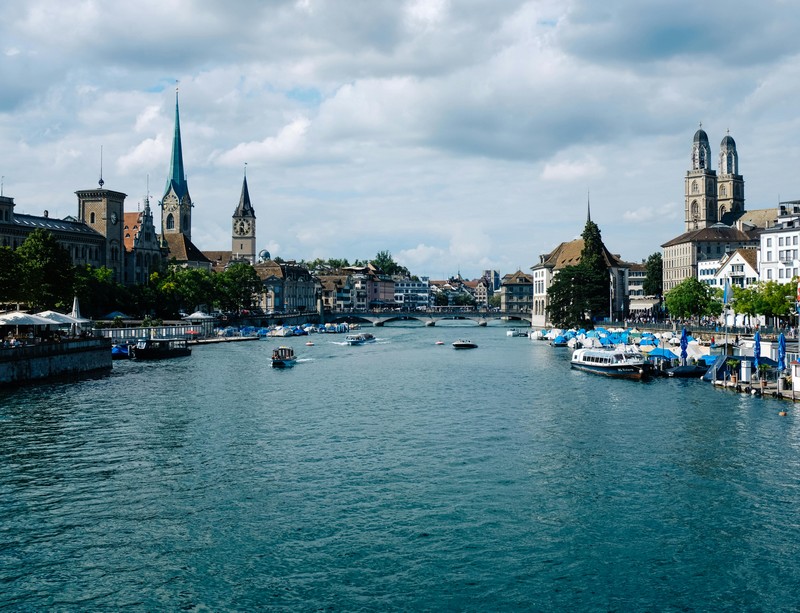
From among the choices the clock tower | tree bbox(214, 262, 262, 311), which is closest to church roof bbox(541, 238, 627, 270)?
tree bbox(214, 262, 262, 311)

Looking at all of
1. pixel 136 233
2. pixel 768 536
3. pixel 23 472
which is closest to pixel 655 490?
pixel 768 536

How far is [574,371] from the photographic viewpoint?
76.6 metres

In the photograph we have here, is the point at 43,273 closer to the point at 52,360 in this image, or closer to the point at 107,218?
the point at 52,360

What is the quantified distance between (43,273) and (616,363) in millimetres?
60525

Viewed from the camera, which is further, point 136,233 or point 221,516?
point 136,233

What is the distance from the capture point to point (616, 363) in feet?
230

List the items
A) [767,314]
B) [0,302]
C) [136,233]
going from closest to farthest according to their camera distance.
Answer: [0,302] < [767,314] < [136,233]

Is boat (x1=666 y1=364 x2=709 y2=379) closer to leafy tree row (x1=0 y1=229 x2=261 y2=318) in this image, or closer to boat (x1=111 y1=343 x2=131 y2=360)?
boat (x1=111 y1=343 x2=131 y2=360)

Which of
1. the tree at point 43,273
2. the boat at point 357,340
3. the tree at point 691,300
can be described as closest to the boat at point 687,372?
the tree at point 691,300

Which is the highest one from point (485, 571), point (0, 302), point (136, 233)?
point (136, 233)

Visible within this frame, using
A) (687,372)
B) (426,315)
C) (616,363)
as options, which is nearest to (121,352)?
(616,363)

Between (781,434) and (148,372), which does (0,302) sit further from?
(781,434)

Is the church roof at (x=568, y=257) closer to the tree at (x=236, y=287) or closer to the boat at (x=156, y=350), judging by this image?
the tree at (x=236, y=287)

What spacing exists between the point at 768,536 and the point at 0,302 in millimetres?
76331
